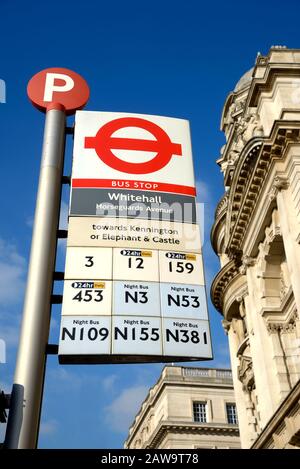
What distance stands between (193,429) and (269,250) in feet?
115

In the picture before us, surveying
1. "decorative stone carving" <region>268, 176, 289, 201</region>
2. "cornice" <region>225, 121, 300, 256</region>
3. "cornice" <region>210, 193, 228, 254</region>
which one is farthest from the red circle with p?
"cornice" <region>210, 193, 228, 254</region>

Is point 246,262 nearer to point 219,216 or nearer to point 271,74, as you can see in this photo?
point 219,216

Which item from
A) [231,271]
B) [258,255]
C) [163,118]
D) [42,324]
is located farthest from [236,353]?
→ [42,324]

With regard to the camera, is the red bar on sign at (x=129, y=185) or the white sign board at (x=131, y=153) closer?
the red bar on sign at (x=129, y=185)

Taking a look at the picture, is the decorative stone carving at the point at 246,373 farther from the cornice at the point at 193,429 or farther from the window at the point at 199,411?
the window at the point at 199,411

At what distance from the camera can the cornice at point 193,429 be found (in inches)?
2334

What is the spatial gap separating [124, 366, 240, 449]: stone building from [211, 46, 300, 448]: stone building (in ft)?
78.4

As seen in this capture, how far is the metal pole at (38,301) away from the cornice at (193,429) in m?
55.2

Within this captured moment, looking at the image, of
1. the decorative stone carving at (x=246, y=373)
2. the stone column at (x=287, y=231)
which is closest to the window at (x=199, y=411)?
the decorative stone carving at (x=246, y=373)

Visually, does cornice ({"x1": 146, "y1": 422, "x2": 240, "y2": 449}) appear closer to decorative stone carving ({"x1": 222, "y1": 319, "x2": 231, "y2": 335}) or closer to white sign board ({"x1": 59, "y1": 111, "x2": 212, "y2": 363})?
decorative stone carving ({"x1": 222, "y1": 319, "x2": 231, "y2": 335})

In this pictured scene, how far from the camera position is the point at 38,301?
6789mm

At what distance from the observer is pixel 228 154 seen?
43594mm

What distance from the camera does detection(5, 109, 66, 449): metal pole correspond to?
5.88 metres
